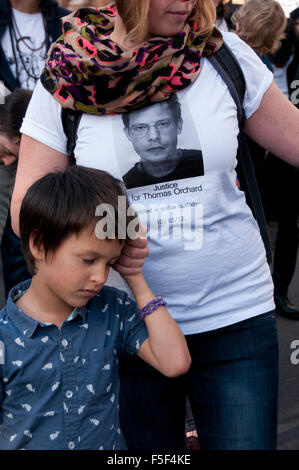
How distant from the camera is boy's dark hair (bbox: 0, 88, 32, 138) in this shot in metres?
3.09

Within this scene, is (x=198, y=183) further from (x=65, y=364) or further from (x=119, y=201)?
(x=65, y=364)

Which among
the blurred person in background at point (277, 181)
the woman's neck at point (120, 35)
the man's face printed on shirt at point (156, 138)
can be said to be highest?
the woman's neck at point (120, 35)

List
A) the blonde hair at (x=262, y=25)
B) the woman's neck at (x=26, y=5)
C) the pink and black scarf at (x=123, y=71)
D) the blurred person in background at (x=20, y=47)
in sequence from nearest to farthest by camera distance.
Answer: the pink and black scarf at (x=123, y=71) < the blurred person in background at (x=20, y=47) < the woman's neck at (x=26, y=5) < the blonde hair at (x=262, y=25)

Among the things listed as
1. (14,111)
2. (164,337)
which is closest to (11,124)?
(14,111)

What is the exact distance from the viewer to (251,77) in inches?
72.4

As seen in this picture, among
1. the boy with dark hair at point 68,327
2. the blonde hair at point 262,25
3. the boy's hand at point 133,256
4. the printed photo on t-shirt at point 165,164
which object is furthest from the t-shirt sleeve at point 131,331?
the blonde hair at point 262,25

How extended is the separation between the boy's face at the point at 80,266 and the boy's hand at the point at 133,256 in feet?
0.13

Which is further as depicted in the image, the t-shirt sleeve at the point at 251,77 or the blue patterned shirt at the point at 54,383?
the t-shirt sleeve at the point at 251,77

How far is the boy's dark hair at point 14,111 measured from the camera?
309 cm

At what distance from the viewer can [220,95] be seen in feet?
5.82

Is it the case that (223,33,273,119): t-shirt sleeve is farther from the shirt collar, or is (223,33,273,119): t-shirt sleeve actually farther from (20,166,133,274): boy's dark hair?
the shirt collar

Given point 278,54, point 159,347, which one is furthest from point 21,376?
point 278,54

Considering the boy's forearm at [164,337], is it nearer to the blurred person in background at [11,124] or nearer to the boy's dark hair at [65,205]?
the boy's dark hair at [65,205]

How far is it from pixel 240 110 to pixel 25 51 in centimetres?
192
